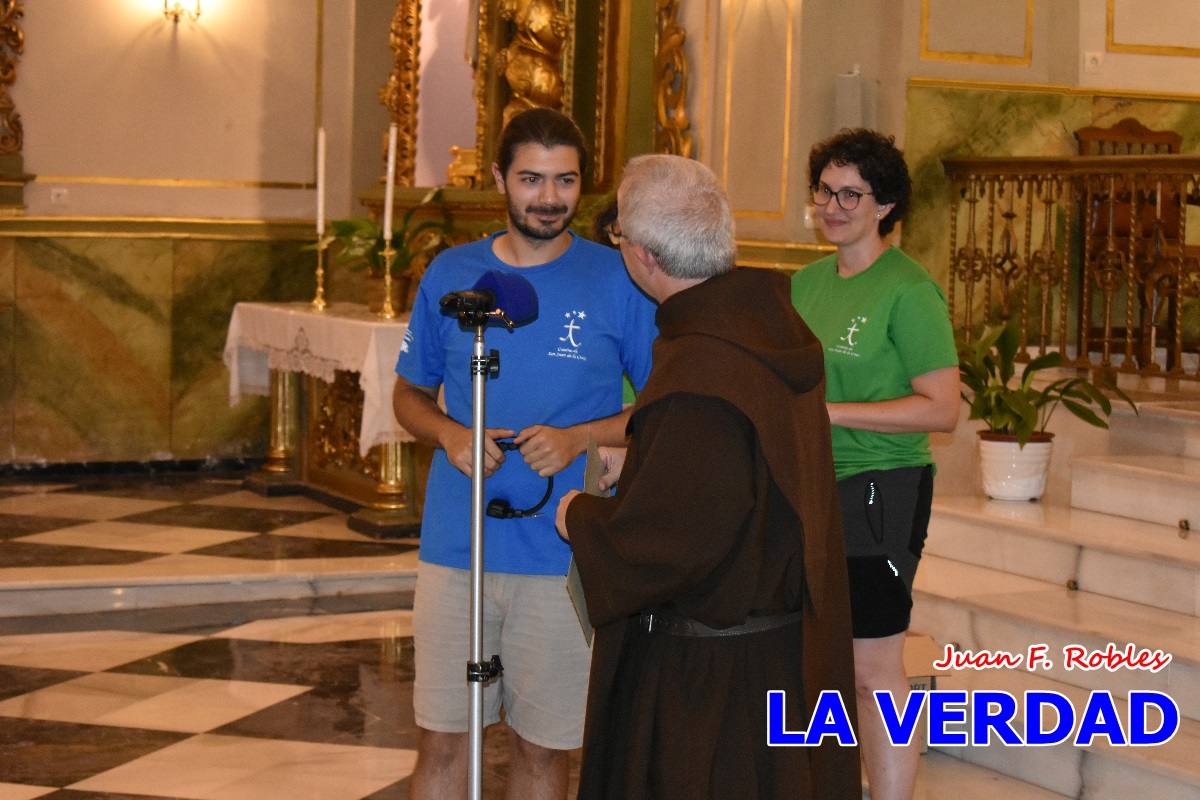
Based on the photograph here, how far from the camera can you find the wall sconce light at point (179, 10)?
30.5 feet

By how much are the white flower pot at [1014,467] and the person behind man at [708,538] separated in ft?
11.6

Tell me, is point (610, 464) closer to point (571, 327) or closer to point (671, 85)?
point (571, 327)

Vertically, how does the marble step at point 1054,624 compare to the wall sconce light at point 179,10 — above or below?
below

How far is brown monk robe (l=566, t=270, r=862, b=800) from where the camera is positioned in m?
2.45

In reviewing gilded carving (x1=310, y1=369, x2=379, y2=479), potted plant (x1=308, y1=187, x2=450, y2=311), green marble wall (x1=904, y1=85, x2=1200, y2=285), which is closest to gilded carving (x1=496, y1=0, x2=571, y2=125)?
potted plant (x1=308, y1=187, x2=450, y2=311)

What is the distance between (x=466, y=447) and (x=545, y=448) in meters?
0.16

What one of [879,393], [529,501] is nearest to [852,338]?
[879,393]

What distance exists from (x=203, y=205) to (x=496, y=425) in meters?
6.80

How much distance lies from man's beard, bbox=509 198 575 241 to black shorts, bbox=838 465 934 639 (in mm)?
808

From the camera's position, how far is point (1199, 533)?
545 cm

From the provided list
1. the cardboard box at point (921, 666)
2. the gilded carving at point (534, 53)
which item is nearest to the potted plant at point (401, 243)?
the gilded carving at point (534, 53)

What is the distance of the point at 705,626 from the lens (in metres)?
2.60

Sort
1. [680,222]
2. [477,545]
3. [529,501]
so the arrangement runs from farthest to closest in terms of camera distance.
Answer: [529,501] < [477,545] < [680,222]

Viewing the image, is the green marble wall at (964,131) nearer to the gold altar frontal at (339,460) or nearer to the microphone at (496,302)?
the gold altar frontal at (339,460)
